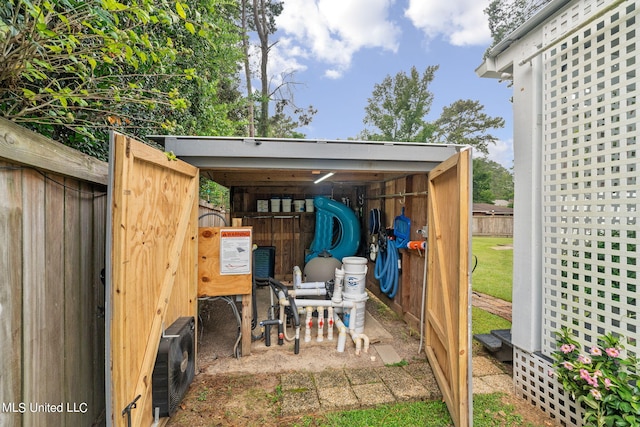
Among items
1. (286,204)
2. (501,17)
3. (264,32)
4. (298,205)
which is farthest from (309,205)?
(501,17)

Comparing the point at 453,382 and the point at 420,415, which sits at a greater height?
the point at 453,382

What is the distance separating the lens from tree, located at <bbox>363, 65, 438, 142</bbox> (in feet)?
64.0

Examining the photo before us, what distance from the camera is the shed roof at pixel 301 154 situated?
2.83m

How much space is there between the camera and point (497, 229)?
1866 centimetres

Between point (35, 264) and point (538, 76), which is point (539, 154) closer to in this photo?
point (538, 76)

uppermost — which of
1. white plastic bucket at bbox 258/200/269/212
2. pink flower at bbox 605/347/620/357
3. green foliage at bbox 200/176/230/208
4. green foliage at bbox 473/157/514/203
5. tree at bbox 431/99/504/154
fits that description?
tree at bbox 431/99/504/154

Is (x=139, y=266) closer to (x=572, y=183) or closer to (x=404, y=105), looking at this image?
(x=572, y=183)

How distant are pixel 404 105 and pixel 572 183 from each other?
1937cm

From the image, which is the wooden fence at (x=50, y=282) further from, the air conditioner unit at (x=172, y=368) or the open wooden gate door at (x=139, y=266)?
the air conditioner unit at (x=172, y=368)

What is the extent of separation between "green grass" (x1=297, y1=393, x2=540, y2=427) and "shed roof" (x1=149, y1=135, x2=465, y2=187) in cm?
230

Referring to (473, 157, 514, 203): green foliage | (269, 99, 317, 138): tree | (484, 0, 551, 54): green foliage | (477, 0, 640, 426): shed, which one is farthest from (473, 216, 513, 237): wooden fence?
(477, 0, 640, 426): shed

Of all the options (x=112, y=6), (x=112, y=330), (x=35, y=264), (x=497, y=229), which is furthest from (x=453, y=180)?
(x=497, y=229)

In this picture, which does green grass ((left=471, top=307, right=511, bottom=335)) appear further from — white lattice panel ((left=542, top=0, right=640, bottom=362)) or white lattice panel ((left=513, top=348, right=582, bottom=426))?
white lattice panel ((left=542, top=0, right=640, bottom=362))

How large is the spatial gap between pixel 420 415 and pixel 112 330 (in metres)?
2.38
